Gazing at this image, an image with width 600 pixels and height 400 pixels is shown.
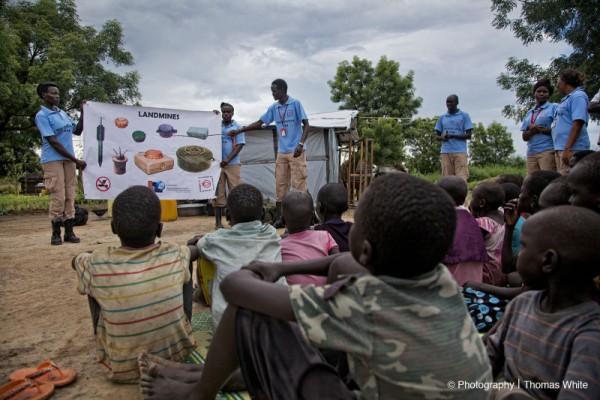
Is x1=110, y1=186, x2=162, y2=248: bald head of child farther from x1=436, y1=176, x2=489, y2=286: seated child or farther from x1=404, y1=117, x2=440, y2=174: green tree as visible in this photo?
x1=404, y1=117, x2=440, y2=174: green tree

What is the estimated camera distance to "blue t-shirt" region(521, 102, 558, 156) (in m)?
5.23

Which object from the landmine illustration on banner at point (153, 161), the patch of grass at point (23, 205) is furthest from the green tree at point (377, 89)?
the landmine illustration on banner at point (153, 161)

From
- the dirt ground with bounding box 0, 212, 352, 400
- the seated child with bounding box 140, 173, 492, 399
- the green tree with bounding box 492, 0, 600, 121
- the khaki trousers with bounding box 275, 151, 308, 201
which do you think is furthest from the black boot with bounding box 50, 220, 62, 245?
the green tree with bounding box 492, 0, 600, 121

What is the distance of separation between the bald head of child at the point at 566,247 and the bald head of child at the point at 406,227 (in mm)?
500

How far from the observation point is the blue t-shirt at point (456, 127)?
663cm

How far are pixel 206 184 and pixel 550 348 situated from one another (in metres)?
5.61

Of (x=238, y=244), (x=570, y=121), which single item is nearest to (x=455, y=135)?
(x=570, y=121)

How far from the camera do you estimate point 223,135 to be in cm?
669

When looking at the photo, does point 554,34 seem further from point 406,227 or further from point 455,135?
point 406,227

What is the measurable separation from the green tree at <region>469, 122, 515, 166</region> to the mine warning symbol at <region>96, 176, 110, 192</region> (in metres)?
38.2

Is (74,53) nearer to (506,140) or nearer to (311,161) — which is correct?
(311,161)

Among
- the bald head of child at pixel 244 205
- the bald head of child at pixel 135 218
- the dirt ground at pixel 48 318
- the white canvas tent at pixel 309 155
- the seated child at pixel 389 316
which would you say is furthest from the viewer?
the white canvas tent at pixel 309 155

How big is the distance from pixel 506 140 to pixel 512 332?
41915mm

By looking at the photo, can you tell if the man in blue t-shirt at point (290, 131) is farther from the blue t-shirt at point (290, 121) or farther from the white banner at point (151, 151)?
the white banner at point (151, 151)
